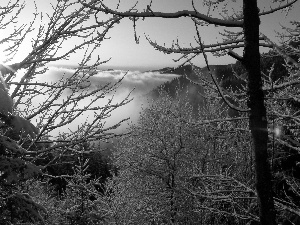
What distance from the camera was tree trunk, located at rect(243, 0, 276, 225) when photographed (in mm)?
2537

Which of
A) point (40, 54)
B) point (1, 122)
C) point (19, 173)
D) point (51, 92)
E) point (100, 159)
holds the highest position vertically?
point (40, 54)

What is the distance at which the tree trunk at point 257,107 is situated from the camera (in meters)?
2.54

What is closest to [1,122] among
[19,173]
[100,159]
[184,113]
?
[19,173]

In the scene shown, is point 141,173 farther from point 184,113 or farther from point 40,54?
point 40,54

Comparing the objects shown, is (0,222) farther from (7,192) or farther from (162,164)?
(162,164)

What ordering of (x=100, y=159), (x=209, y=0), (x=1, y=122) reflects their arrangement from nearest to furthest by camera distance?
(x=209, y=0) < (x=1, y=122) < (x=100, y=159)

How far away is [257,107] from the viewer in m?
2.56

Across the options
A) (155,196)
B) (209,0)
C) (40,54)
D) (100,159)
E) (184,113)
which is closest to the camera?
(209,0)

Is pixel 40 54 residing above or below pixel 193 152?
above

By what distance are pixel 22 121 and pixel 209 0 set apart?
2.59 metres

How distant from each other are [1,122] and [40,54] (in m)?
1.62

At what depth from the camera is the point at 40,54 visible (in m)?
4.86

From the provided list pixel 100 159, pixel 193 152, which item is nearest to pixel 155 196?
pixel 193 152

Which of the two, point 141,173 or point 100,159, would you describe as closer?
point 141,173
